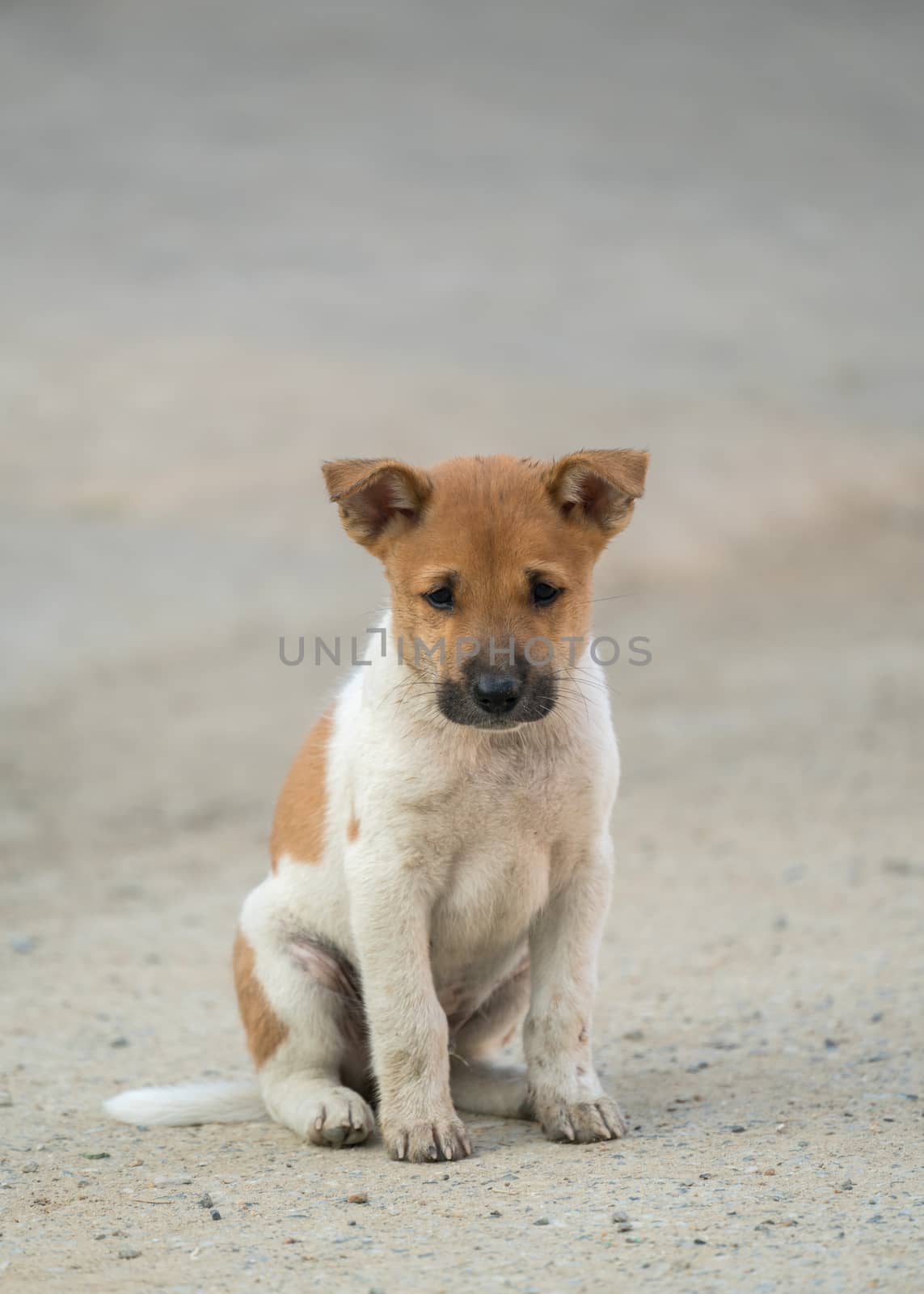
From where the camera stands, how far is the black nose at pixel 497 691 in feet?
15.5

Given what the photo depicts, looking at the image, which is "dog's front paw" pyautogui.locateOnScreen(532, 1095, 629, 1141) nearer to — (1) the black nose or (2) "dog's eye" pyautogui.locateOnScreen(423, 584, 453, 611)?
(1) the black nose

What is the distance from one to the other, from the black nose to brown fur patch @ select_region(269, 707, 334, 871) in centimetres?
106

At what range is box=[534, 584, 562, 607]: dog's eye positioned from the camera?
16.3ft

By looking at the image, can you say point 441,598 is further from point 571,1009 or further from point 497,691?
point 571,1009

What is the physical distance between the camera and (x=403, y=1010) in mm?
5066

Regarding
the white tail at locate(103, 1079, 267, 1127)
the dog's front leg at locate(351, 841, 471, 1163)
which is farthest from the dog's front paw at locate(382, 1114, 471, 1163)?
the white tail at locate(103, 1079, 267, 1127)

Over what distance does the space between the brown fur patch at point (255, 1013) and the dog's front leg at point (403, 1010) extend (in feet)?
1.93

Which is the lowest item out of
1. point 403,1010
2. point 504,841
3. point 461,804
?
point 403,1010

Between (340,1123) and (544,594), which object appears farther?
(340,1123)

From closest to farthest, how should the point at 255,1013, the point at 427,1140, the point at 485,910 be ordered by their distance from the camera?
the point at 427,1140 < the point at 485,910 < the point at 255,1013

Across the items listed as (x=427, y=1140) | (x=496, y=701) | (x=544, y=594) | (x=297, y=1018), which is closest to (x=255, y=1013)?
(x=297, y=1018)

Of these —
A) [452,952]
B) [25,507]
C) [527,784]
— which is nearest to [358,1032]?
[452,952]

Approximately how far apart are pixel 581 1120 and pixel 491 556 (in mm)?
1940

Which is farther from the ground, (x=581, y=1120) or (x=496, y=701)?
(x=496, y=701)
